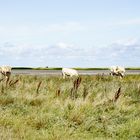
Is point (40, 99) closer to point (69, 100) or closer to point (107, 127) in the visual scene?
point (69, 100)

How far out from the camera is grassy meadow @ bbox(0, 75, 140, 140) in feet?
35.3

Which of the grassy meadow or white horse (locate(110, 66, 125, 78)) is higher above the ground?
white horse (locate(110, 66, 125, 78))

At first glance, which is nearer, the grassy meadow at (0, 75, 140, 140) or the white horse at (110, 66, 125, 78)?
the grassy meadow at (0, 75, 140, 140)

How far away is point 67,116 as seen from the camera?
1283 cm

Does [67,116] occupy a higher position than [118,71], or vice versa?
[118,71]

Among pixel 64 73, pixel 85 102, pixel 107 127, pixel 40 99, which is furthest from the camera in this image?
pixel 64 73

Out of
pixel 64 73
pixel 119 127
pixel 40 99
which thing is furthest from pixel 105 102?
pixel 64 73

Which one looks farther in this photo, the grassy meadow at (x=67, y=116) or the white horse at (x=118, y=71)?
the white horse at (x=118, y=71)

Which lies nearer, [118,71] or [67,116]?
[67,116]

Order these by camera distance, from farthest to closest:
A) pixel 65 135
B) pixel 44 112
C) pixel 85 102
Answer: pixel 85 102, pixel 44 112, pixel 65 135

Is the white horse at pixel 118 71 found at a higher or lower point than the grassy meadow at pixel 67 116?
higher

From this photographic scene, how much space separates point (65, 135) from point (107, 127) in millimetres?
1918

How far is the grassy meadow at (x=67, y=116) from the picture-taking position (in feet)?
35.3

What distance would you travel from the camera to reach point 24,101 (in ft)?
49.9
